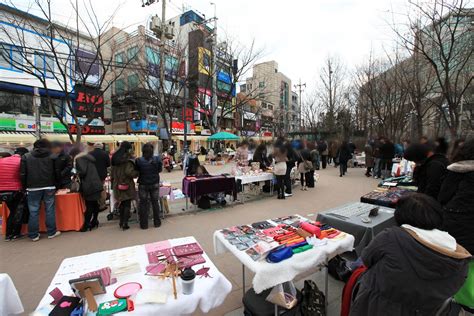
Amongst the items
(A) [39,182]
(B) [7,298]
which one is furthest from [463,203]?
(A) [39,182]

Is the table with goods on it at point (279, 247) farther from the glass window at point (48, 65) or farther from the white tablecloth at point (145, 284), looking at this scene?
the glass window at point (48, 65)

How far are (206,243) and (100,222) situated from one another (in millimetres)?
2824

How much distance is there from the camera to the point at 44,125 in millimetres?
18453

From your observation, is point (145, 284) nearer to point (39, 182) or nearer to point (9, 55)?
point (39, 182)

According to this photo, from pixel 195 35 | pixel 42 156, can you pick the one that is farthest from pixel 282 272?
pixel 195 35

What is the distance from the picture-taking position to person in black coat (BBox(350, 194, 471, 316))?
136 cm

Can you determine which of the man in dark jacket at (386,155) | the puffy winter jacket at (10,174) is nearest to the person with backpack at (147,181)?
the puffy winter jacket at (10,174)

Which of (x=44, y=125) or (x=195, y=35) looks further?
(x=195, y=35)

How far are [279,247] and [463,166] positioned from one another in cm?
186

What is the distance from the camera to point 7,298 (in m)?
1.84

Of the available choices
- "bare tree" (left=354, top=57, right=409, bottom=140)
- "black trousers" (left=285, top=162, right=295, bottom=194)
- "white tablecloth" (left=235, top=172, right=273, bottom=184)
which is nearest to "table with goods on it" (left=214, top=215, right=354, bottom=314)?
"white tablecloth" (left=235, top=172, right=273, bottom=184)

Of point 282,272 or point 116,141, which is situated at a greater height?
point 116,141

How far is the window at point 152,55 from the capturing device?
1553cm

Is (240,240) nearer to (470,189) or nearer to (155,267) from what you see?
(155,267)
